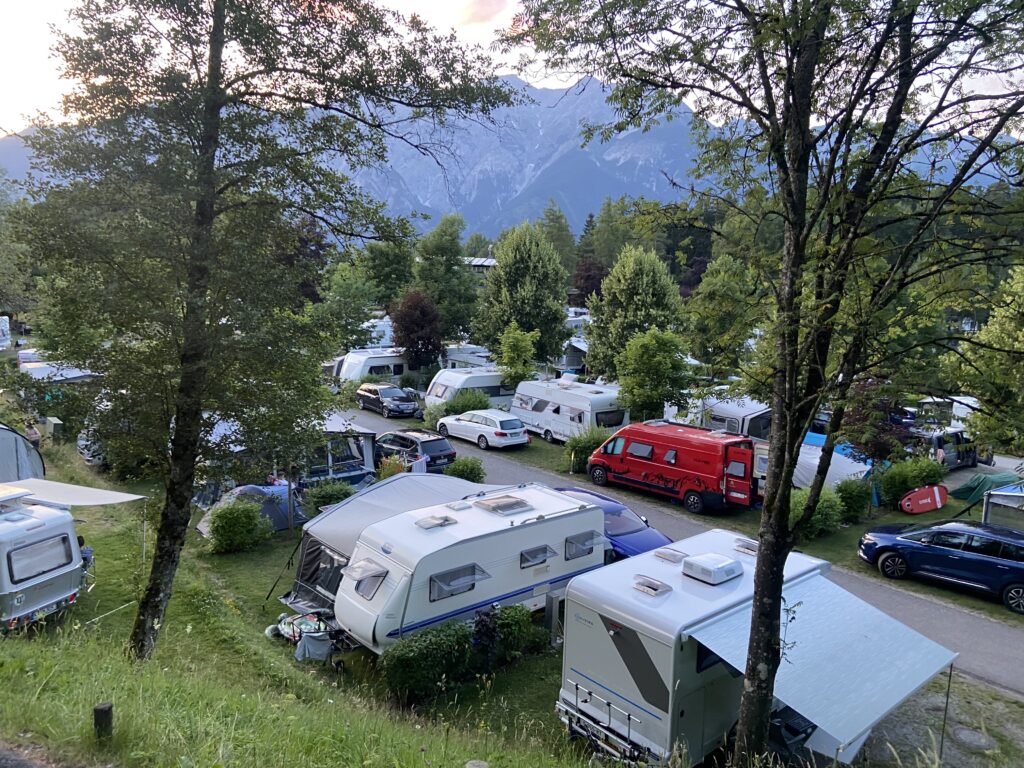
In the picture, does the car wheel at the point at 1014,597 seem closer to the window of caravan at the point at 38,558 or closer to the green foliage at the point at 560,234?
the window of caravan at the point at 38,558

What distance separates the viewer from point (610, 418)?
880 inches

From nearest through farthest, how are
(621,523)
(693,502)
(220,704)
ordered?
(220,704)
(621,523)
(693,502)

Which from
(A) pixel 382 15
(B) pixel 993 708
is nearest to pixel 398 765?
(A) pixel 382 15

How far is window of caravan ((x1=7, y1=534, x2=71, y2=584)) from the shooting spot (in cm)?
876

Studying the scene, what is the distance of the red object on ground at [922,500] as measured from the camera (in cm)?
1633

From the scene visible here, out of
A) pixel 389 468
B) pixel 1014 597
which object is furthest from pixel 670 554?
pixel 389 468

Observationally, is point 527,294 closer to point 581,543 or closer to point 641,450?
point 641,450

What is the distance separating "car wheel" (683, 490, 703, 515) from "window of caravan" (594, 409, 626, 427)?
5.77 m

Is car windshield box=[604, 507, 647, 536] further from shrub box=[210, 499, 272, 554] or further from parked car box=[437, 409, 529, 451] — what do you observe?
parked car box=[437, 409, 529, 451]

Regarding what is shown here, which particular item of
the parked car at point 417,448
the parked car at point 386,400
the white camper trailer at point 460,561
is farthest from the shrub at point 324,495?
the parked car at point 386,400

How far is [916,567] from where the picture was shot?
477 inches

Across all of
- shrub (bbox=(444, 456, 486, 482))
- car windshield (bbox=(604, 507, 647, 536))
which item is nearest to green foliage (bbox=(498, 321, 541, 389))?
shrub (bbox=(444, 456, 486, 482))

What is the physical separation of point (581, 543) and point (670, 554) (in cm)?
271

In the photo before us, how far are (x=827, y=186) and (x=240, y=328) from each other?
5398mm
